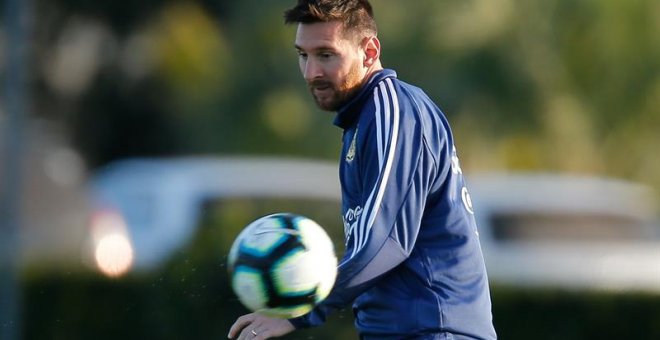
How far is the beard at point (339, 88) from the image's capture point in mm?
5164

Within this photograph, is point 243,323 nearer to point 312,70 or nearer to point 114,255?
point 312,70

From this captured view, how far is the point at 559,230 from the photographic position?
19.0 metres

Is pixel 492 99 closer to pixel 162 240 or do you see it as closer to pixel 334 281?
pixel 162 240

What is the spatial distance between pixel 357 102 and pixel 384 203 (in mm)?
519

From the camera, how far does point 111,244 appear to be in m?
15.3

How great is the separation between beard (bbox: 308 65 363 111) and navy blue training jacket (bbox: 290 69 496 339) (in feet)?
0.14

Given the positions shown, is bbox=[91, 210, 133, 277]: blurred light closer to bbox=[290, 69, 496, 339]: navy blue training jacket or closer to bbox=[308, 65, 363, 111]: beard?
bbox=[308, 65, 363, 111]: beard

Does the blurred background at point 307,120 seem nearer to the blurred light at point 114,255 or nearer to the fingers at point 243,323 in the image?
the blurred light at point 114,255

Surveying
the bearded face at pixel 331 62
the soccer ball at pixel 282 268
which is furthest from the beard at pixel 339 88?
the soccer ball at pixel 282 268

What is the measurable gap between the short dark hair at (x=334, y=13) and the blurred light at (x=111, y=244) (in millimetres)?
6652

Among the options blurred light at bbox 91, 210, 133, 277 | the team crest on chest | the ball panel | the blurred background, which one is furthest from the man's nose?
the blurred background

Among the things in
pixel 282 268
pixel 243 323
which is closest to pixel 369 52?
pixel 282 268

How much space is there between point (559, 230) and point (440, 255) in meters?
14.3

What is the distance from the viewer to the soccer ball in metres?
4.69
